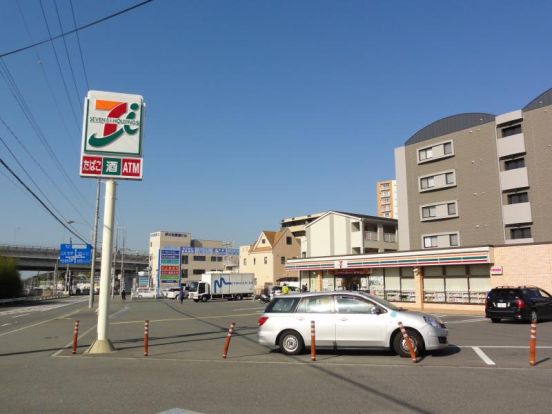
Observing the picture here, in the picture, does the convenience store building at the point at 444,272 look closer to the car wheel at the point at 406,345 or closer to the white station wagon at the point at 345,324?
the white station wagon at the point at 345,324

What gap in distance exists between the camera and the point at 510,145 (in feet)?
116

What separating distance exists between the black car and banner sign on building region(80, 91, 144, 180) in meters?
16.6

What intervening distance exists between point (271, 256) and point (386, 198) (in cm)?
9103

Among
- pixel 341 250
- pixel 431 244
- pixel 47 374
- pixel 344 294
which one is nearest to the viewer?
pixel 47 374

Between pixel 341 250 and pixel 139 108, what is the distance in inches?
1521

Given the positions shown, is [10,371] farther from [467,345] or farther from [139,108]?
[467,345]

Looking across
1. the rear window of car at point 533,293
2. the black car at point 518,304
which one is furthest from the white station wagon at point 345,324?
the rear window of car at point 533,293

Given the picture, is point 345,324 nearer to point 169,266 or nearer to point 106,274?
point 106,274

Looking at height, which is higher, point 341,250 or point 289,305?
point 341,250

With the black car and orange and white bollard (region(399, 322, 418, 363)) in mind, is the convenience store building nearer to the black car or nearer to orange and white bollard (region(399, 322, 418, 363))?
the black car

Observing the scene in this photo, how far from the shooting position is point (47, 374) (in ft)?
33.1

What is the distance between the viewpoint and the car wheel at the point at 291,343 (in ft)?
40.9

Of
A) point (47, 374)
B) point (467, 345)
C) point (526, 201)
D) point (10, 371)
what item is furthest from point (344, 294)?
point (526, 201)

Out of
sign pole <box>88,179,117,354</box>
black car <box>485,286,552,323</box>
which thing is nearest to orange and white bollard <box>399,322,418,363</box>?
sign pole <box>88,179,117,354</box>
